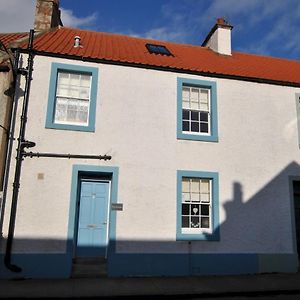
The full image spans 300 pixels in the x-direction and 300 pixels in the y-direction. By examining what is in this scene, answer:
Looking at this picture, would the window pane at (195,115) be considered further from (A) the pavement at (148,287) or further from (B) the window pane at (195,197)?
(A) the pavement at (148,287)

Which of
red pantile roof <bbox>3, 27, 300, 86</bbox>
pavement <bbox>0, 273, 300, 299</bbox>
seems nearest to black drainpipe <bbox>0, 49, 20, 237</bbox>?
red pantile roof <bbox>3, 27, 300, 86</bbox>

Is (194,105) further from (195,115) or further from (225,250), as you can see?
(225,250)

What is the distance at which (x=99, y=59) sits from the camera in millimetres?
10633

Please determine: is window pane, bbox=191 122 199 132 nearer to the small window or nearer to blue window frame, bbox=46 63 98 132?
blue window frame, bbox=46 63 98 132

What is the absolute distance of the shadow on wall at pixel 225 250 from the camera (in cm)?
927

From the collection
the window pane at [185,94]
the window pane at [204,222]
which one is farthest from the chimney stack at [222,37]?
the window pane at [204,222]

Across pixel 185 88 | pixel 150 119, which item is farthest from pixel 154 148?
pixel 185 88

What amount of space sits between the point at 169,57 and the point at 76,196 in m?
5.85

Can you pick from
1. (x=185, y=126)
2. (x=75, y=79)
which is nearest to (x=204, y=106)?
(x=185, y=126)

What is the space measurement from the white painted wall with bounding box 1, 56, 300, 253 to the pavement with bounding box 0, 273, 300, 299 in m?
0.94

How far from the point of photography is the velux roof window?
42.2ft

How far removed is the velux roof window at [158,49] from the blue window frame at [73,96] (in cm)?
311

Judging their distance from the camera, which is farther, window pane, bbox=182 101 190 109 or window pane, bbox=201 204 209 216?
window pane, bbox=182 101 190 109

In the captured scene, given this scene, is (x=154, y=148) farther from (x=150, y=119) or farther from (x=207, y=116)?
(x=207, y=116)
